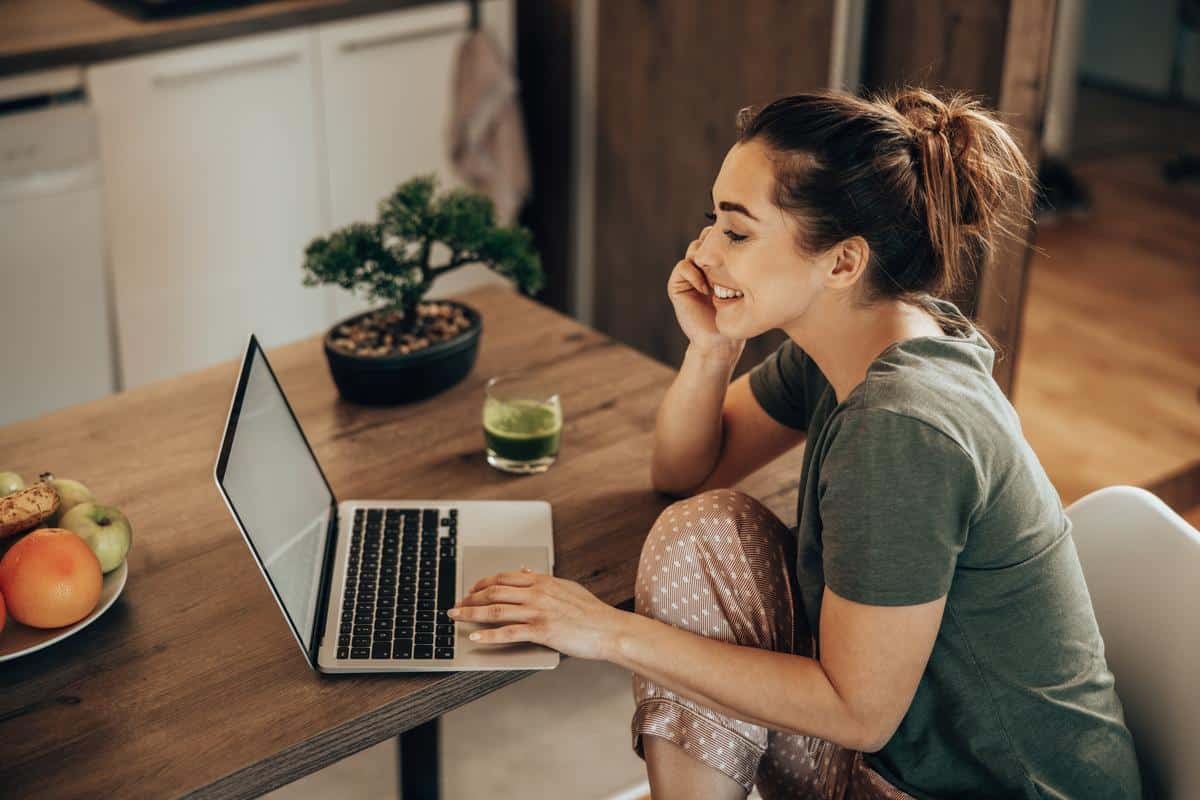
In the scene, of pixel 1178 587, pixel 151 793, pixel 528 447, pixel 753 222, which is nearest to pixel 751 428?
pixel 528 447

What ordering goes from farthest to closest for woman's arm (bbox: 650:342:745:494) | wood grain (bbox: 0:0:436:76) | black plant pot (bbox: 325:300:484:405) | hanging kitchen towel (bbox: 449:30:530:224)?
hanging kitchen towel (bbox: 449:30:530:224) → wood grain (bbox: 0:0:436:76) → black plant pot (bbox: 325:300:484:405) → woman's arm (bbox: 650:342:745:494)

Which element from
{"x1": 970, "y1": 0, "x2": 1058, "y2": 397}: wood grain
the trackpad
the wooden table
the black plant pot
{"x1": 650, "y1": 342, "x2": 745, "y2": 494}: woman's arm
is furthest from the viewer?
{"x1": 970, "y1": 0, "x2": 1058, "y2": 397}: wood grain

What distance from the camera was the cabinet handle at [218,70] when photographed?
113 inches

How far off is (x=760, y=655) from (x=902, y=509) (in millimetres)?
215

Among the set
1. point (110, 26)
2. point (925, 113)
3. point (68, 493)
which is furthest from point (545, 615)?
point (110, 26)

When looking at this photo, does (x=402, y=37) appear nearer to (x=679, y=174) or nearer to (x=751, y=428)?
(x=679, y=174)

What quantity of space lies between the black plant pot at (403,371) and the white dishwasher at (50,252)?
118cm

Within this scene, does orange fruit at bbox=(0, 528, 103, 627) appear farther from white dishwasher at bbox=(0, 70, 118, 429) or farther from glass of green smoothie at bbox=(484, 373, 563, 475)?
white dishwasher at bbox=(0, 70, 118, 429)

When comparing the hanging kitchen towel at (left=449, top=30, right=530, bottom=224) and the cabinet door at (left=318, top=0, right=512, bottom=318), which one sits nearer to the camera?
the cabinet door at (left=318, top=0, right=512, bottom=318)

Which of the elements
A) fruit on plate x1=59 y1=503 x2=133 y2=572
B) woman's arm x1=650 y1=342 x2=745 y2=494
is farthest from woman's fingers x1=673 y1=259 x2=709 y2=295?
fruit on plate x1=59 y1=503 x2=133 y2=572

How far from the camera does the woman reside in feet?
4.19

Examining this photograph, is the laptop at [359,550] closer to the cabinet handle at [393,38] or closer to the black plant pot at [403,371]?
the black plant pot at [403,371]

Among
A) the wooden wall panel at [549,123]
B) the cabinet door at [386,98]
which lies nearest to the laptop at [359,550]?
the cabinet door at [386,98]

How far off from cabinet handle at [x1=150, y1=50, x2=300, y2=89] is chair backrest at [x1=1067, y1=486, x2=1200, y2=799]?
6.81ft
